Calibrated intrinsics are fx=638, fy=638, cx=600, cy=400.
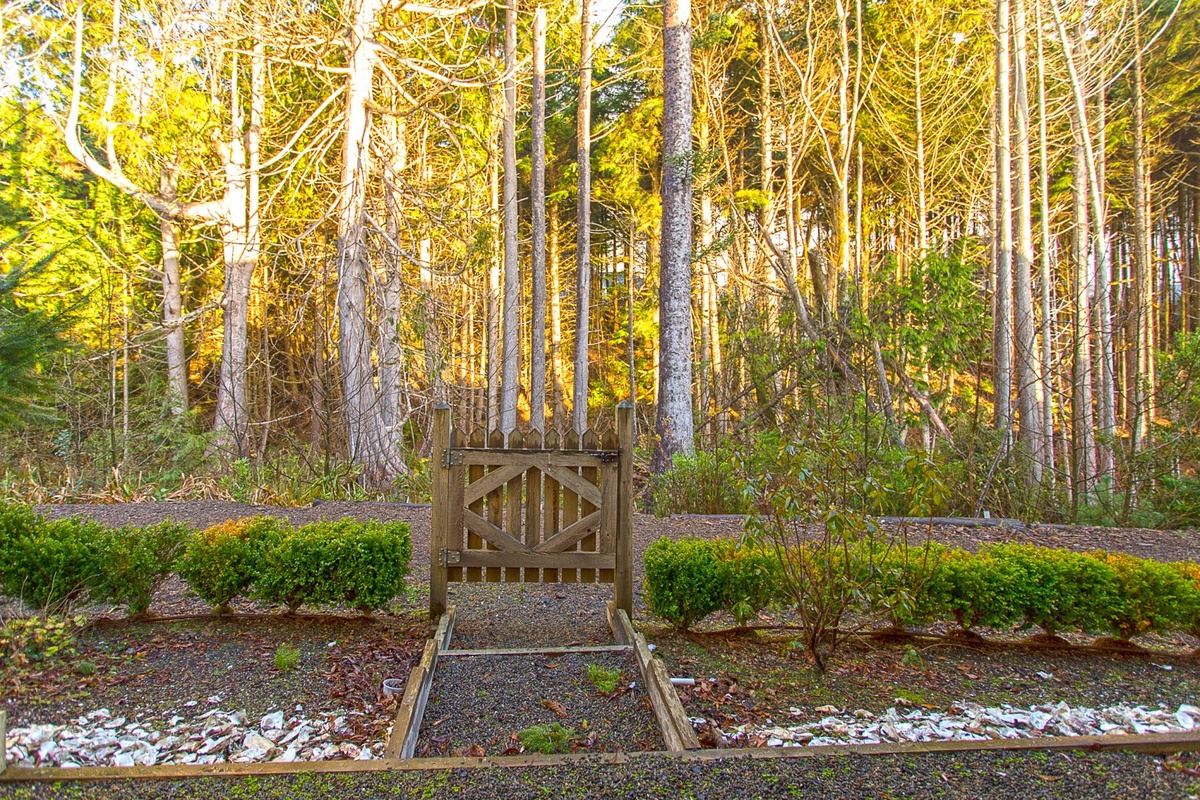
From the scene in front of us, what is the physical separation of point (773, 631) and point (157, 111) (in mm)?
12832

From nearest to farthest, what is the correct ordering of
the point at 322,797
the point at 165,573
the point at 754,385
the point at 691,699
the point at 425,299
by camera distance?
the point at 322,797
the point at 691,699
the point at 165,573
the point at 754,385
the point at 425,299

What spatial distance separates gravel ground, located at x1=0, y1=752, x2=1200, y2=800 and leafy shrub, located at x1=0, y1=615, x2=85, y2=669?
1125 millimetres

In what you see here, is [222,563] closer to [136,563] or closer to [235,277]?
[136,563]

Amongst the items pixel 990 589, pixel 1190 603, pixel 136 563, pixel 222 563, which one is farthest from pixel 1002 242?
pixel 136 563

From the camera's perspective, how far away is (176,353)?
1395 cm

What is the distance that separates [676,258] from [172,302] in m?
10.9

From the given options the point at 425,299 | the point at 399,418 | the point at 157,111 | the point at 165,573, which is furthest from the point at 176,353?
the point at 165,573

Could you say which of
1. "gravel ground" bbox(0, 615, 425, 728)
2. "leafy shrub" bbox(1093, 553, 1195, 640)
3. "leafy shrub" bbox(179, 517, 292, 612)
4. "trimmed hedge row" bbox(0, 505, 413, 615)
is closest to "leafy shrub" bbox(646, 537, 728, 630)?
"gravel ground" bbox(0, 615, 425, 728)

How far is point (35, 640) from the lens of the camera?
10.5 ft

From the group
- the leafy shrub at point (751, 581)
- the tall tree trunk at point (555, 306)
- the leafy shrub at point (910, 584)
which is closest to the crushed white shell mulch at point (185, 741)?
the leafy shrub at point (751, 581)

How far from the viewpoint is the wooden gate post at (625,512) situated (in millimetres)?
3859

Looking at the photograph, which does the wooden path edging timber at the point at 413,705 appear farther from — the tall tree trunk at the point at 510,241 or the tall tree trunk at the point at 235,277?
the tall tree trunk at the point at 510,241

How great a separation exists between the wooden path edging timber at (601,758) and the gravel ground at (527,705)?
8.8 inches

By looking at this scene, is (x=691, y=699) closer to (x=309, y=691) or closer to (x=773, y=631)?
(x=773, y=631)
